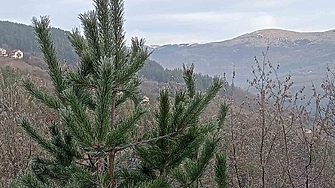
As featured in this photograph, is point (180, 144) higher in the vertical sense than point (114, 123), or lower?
lower

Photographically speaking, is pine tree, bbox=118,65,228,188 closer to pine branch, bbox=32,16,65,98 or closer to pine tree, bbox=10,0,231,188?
pine tree, bbox=10,0,231,188

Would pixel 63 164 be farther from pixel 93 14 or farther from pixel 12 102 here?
pixel 12 102

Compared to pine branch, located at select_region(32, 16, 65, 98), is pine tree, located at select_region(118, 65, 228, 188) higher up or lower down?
lower down

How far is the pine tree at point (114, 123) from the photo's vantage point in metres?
1.90

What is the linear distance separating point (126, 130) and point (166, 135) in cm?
33

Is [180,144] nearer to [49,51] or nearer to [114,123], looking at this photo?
[114,123]

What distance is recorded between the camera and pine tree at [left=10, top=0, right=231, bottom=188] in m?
1.90

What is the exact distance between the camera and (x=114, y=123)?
2.39m

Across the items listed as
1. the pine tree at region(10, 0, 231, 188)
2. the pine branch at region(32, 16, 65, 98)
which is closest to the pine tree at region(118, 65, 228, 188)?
the pine tree at region(10, 0, 231, 188)

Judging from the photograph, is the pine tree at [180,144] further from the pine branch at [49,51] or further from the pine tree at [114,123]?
the pine branch at [49,51]

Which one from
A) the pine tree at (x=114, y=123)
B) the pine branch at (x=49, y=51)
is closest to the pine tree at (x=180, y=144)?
the pine tree at (x=114, y=123)

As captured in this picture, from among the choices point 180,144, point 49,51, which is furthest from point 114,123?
point 49,51

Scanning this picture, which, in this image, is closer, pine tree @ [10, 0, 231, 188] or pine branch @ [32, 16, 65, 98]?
pine tree @ [10, 0, 231, 188]

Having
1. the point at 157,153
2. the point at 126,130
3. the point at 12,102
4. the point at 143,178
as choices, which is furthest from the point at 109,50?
the point at 12,102
